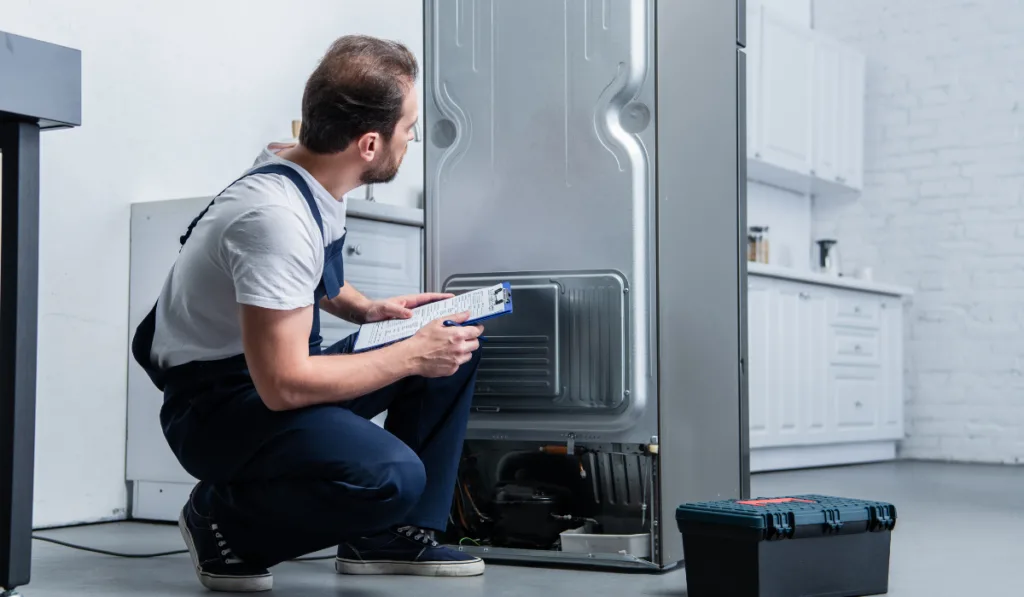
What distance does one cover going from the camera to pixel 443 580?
2.16 meters

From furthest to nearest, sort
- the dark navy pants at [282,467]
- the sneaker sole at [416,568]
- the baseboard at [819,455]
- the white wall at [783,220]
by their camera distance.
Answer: the white wall at [783,220], the baseboard at [819,455], the sneaker sole at [416,568], the dark navy pants at [282,467]

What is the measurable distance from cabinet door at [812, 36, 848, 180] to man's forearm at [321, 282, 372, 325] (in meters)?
4.17

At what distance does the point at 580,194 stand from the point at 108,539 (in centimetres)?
142

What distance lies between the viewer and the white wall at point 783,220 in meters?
6.14

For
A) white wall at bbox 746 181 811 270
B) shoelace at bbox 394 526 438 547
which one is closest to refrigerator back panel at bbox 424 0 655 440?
shoelace at bbox 394 526 438 547

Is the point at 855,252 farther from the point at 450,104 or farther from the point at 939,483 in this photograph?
the point at 450,104

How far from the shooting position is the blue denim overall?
189cm

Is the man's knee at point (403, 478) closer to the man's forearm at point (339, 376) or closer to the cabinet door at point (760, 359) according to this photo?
the man's forearm at point (339, 376)

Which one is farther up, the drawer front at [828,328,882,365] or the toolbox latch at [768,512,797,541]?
the drawer front at [828,328,882,365]

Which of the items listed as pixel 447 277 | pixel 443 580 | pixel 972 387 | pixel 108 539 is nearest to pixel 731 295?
pixel 447 277

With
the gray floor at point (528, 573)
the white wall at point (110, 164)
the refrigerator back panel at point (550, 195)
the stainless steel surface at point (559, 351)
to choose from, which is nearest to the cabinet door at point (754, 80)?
the gray floor at point (528, 573)

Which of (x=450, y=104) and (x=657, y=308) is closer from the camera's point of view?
(x=657, y=308)

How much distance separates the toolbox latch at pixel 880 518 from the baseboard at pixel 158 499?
177cm

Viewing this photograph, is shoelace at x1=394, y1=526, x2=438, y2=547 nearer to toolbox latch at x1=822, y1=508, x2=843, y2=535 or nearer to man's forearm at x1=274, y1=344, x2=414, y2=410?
man's forearm at x1=274, y1=344, x2=414, y2=410
